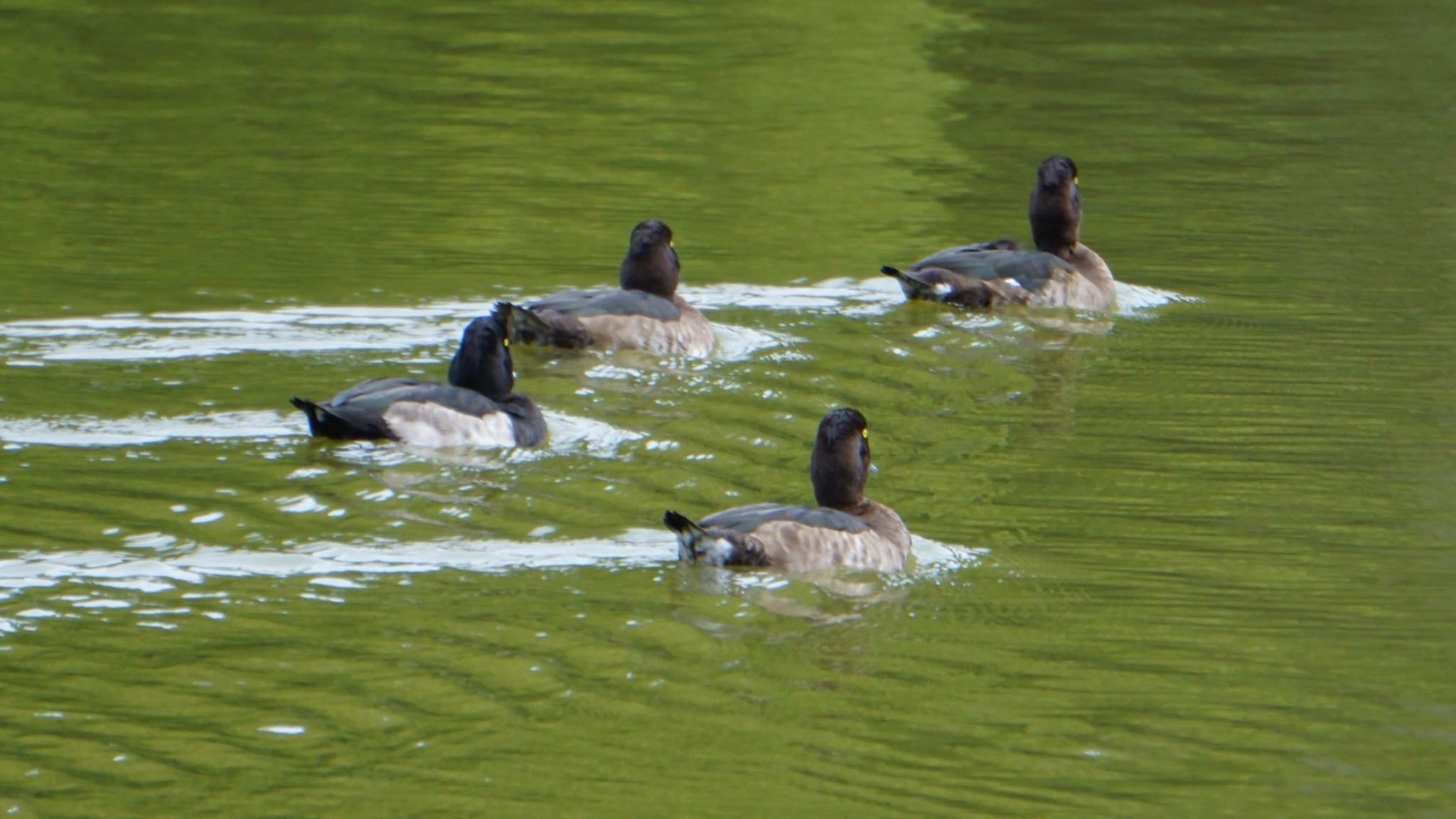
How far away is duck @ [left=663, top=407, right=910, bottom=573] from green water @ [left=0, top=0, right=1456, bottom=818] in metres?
0.13

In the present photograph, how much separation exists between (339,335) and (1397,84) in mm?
16164

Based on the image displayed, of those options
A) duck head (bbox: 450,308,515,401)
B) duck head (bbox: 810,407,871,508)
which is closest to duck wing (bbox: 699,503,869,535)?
duck head (bbox: 810,407,871,508)

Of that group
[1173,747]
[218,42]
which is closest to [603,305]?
[1173,747]

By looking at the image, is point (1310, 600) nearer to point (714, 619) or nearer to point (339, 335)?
point (714, 619)

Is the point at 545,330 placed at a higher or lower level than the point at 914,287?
lower

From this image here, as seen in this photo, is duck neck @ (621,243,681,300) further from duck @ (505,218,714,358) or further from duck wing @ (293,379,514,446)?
duck wing @ (293,379,514,446)

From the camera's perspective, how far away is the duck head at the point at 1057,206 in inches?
645

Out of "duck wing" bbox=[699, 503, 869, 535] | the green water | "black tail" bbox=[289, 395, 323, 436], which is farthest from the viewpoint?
"black tail" bbox=[289, 395, 323, 436]

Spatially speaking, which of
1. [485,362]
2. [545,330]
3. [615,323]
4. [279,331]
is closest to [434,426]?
[485,362]

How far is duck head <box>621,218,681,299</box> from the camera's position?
14.2m

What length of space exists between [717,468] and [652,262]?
Result: 354 cm

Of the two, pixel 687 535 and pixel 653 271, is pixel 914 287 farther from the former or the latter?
pixel 687 535

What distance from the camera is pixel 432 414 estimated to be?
10.9 m

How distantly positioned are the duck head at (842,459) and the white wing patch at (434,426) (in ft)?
6.64
